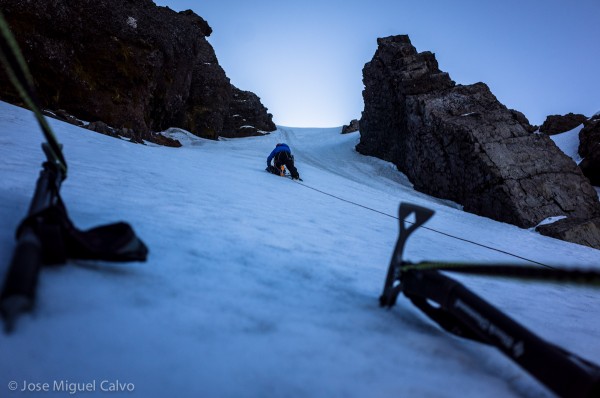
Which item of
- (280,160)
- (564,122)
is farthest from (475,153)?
(564,122)

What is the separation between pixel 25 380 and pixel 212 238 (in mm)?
1832

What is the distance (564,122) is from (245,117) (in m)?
27.6

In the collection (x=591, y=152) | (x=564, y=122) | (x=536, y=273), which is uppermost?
(x=564, y=122)

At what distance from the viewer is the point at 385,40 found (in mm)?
22219

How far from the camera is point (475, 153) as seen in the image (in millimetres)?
13695

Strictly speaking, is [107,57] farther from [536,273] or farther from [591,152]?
[591,152]

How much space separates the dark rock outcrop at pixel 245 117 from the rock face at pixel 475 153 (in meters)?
12.5

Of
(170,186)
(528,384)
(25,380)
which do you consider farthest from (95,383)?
(170,186)

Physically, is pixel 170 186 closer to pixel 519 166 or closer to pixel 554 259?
pixel 554 259

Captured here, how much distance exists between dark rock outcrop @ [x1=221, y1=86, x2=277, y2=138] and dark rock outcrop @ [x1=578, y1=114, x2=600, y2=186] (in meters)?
23.5

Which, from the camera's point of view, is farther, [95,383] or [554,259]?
[554,259]

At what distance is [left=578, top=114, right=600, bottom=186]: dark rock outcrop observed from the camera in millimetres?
20672

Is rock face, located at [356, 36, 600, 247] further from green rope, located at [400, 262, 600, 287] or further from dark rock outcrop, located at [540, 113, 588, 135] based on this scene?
dark rock outcrop, located at [540, 113, 588, 135]

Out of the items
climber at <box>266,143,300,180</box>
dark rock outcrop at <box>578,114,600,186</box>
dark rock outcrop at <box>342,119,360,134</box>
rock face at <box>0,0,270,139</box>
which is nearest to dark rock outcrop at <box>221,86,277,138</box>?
dark rock outcrop at <box>342,119,360,134</box>
